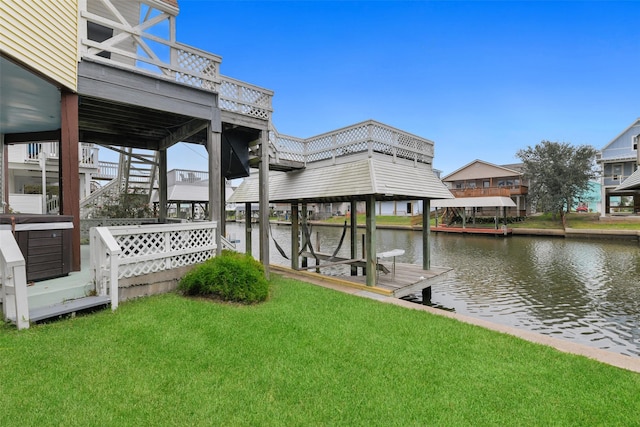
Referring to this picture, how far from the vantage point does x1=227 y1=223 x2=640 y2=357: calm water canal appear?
7158 mm

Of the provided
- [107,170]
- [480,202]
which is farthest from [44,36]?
[480,202]

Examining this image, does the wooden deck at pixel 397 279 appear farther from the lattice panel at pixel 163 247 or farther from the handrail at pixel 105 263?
the handrail at pixel 105 263

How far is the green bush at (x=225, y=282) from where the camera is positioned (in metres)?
5.70

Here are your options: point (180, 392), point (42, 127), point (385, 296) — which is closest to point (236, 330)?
point (180, 392)

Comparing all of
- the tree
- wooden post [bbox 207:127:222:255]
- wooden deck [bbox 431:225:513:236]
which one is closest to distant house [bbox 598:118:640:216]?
the tree

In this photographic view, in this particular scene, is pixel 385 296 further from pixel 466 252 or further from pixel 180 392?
pixel 466 252

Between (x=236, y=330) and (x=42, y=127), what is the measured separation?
8031 millimetres

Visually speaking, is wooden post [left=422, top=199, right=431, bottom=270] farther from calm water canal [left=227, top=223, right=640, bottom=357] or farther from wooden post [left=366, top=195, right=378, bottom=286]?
wooden post [left=366, top=195, right=378, bottom=286]

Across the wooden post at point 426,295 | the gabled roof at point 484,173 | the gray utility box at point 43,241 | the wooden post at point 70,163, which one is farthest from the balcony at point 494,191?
the gray utility box at point 43,241

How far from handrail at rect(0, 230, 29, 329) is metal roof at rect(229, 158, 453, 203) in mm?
6136

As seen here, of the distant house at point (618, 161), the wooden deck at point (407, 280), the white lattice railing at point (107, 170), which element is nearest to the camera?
the wooden deck at point (407, 280)

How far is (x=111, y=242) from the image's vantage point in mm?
4652

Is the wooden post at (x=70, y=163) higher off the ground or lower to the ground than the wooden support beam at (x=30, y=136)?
lower

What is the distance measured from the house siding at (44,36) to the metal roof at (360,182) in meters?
5.94
